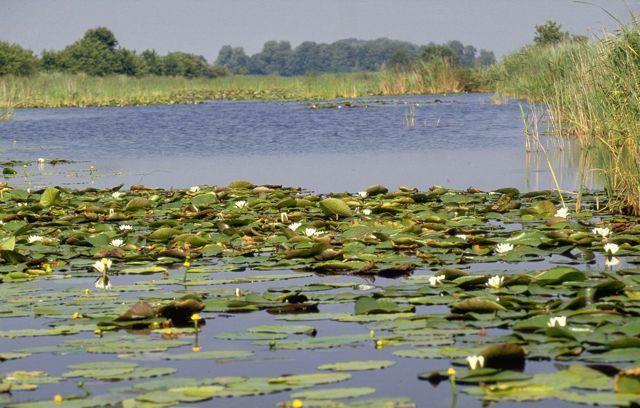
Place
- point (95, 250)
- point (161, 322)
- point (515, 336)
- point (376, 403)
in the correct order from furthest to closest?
1. point (95, 250)
2. point (161, 322)
3. point (515, 336)
4. point (376, 403)

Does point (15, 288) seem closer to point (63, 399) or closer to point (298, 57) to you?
point (63, 399)

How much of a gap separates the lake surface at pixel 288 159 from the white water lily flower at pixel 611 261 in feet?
2.12

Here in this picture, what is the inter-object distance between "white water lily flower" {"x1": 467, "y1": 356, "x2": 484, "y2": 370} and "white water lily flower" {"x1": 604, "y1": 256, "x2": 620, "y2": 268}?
256 centimetres

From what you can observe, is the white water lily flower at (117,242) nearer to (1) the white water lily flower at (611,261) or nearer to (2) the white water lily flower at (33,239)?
(2) the white water lily flower at (33,239)

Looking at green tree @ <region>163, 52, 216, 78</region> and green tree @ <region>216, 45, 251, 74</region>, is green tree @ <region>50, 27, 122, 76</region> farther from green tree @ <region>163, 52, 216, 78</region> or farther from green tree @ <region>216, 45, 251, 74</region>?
green tree @ <region>216, 45, 251, 74</region>

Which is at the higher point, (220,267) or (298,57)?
(298,57)

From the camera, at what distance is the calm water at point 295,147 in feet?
42.3

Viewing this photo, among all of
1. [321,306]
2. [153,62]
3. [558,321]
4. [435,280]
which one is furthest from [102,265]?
[153,62]

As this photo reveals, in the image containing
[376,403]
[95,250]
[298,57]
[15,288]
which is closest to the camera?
[376,403]

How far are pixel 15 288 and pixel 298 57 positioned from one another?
144689 millimetres

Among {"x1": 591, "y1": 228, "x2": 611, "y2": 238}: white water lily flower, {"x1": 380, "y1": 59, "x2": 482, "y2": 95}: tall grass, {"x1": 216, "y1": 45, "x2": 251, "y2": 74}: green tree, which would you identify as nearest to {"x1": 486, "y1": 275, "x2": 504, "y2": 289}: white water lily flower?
{"x1": 591, "y1": 228, "x2": 611, "y2": 238}: white water lily flower

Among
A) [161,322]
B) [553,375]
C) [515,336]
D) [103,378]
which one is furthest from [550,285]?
[103,378]

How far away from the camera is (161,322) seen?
4.80 m

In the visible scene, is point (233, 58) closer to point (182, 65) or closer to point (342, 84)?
point (182, 65)
